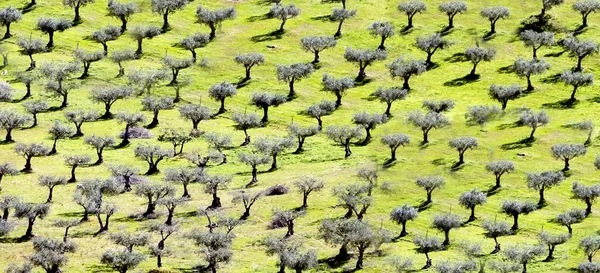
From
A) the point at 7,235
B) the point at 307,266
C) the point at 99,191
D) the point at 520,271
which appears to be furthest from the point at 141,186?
the point at 520,271

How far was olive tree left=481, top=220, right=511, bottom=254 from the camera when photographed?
185875 mm

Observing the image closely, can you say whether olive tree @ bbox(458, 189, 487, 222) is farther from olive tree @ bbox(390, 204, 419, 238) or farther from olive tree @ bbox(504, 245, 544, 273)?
olive tree @ bbox(504, 245, 544, 273)

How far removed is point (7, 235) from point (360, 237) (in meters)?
45.9

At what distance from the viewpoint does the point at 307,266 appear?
170875mm

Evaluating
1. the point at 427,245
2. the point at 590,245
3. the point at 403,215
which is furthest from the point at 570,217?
the point at 427,245

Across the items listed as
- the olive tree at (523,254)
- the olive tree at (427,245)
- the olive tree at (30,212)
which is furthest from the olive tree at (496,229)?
the olive tree at (30,212)

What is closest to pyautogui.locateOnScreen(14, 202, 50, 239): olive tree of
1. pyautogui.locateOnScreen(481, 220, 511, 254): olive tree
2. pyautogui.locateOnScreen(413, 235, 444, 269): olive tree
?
pyautogui.locateOnScreen(413, 235, 444, 269): olive tree

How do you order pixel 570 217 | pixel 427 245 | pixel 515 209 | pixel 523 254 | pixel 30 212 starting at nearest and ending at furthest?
pixel 523 254, pixel 427 245, pixel 30 212, pixel 570 217, pixel 515 209

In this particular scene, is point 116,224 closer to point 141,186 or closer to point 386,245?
point 141,186

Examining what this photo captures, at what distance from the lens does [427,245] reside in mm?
178375

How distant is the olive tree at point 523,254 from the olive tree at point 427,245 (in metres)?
8.86

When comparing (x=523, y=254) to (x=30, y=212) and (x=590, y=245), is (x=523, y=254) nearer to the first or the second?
(x=590, y=245)

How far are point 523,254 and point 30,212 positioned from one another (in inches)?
→ 2481

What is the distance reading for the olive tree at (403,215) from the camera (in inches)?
7397
